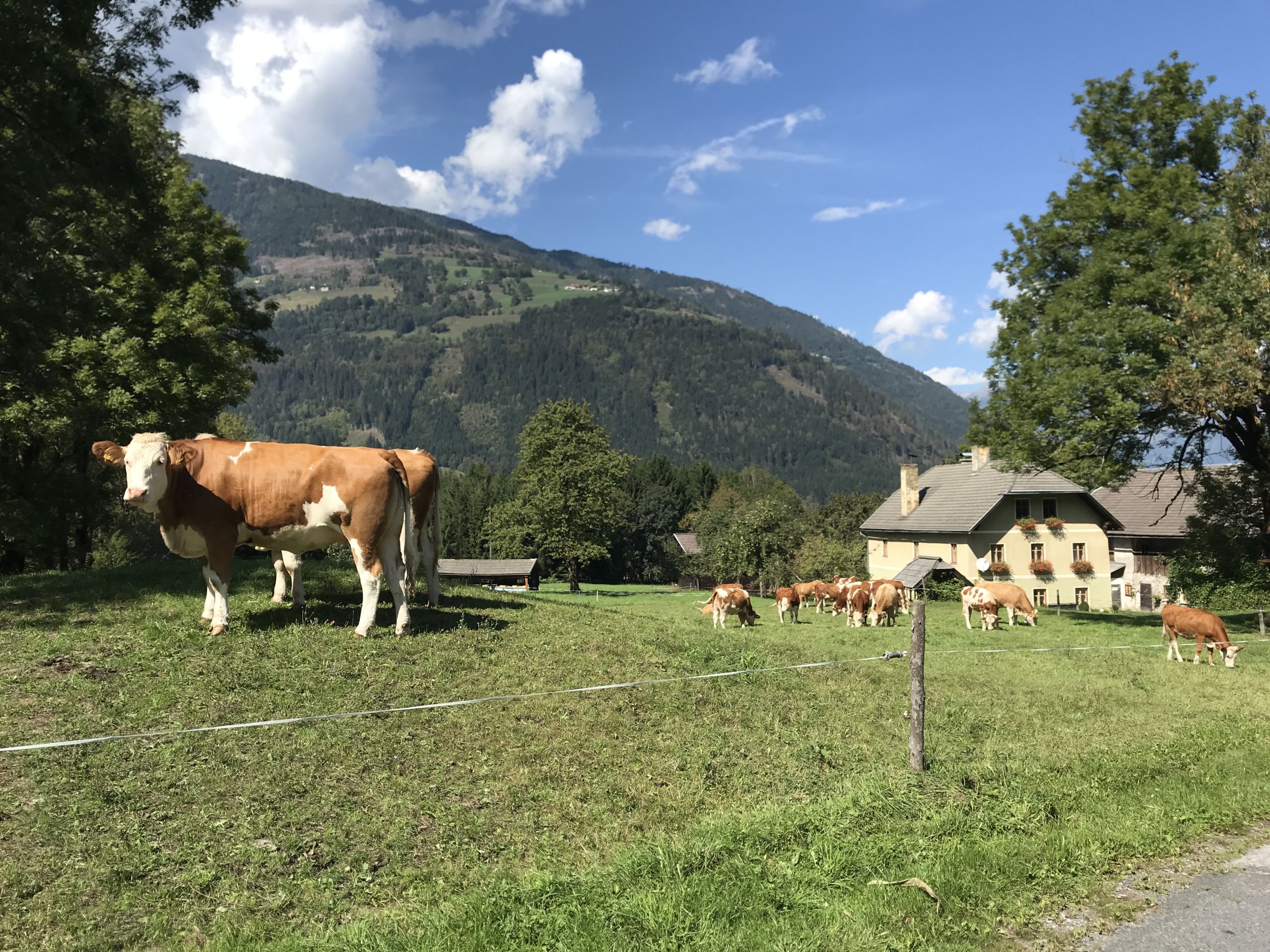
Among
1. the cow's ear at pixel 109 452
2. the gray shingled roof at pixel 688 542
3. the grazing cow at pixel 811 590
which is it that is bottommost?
the grazing cow at pixel 811 590

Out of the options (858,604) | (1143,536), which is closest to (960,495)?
(1143,536)

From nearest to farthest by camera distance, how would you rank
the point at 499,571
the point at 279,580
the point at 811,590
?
the point at 279,580 < the point at 811,590 < the point at 499,571

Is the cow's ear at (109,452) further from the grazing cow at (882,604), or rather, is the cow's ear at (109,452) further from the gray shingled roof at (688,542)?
the gray shingled roof at (688,542)

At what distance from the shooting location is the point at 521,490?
68250mm

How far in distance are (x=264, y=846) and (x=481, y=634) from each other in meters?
5.81

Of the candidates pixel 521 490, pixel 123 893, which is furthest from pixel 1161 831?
pixel 521 490

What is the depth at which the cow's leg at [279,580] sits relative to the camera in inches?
499

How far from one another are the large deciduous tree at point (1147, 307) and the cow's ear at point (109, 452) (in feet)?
81.3

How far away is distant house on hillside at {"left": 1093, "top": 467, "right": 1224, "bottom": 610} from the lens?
55.0 meters

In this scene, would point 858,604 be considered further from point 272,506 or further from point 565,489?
point 565,489

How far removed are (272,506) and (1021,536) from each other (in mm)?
51326

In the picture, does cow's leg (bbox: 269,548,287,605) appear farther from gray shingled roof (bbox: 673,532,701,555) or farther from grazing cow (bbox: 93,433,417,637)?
gray shingled roof (bbox: 673,532,701,555)

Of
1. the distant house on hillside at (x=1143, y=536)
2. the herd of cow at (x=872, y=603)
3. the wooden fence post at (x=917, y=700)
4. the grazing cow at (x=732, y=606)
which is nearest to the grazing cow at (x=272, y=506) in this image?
the wooden fence post at (x=917, y=700)

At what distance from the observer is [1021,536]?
52.3 metres
